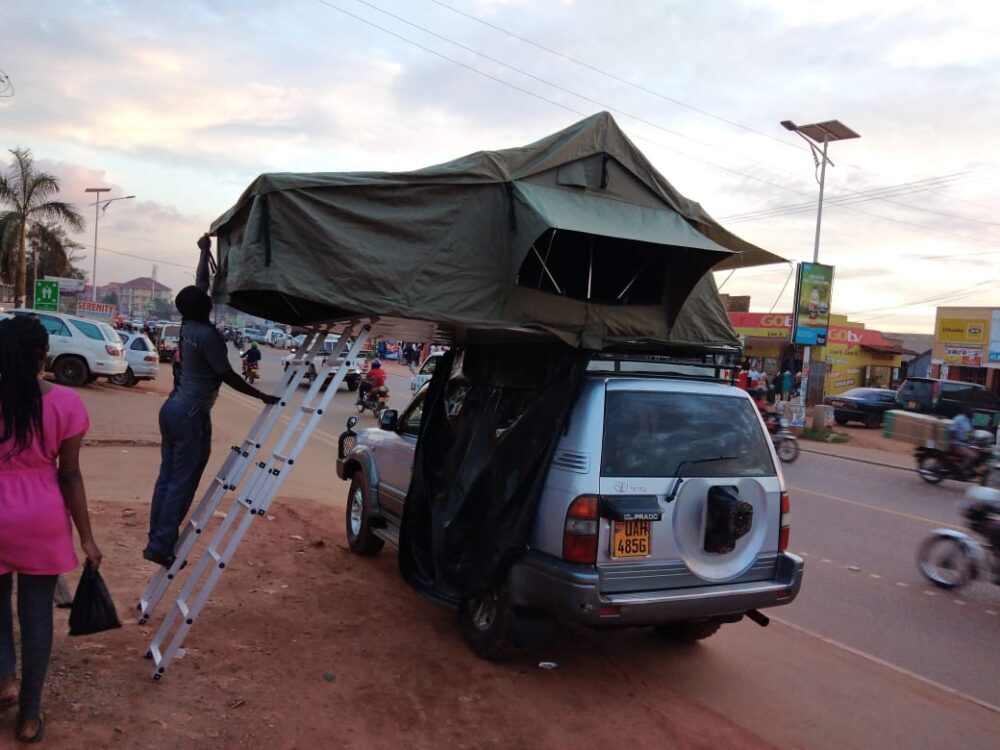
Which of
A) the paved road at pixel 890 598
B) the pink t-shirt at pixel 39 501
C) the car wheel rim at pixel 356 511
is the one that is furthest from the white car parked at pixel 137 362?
the pink t-shirt at pixel 39 501

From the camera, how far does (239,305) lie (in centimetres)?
477

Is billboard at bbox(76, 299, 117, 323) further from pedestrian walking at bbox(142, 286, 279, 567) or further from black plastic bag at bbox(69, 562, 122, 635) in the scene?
black plastic bag at bbox(69, 562, 122, 635)

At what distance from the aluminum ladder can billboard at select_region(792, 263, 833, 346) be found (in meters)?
20.8

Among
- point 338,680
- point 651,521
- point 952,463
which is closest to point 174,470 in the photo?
point 338,680

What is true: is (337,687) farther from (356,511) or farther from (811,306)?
(811,306)

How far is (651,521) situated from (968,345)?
114ft

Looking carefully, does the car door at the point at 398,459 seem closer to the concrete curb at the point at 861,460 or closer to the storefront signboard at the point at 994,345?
the concrete curb at the point at 861,460

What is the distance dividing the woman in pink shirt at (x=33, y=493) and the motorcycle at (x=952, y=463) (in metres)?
12.4

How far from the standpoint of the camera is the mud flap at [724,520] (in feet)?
13.4

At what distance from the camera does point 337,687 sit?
150 inches

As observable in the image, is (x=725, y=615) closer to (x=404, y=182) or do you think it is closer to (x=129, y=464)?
(x=404, y=182)

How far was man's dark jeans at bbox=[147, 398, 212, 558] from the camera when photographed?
429cm

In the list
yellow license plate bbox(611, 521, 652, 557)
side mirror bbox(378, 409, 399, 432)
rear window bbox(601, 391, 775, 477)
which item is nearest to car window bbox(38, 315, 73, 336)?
side mirror bbox(378, 409, 399, 432)

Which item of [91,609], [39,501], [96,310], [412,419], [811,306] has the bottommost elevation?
[91,609]
